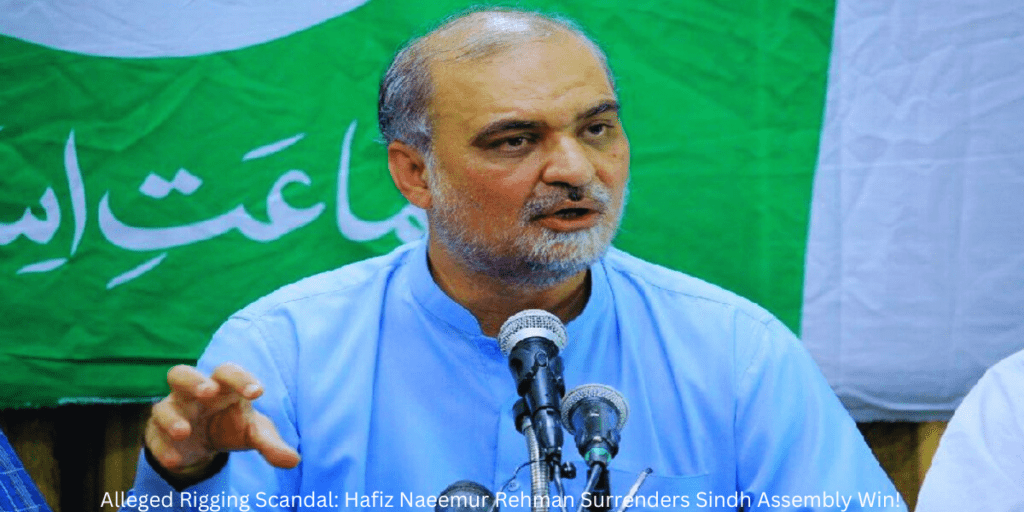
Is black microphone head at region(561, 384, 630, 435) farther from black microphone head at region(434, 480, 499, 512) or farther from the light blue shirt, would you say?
the light blue shirt

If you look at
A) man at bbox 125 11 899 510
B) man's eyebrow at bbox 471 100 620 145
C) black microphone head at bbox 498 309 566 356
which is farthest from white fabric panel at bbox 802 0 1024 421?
black microphone head at bbox 498 309 566 356

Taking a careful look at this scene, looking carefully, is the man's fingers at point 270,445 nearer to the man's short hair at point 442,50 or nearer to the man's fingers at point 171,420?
the man's fingers at point 171,420

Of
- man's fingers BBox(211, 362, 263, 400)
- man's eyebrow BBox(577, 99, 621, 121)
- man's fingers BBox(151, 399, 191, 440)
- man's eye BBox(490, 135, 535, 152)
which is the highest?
man's eyebrow BBox(577, 99, 621, 121)

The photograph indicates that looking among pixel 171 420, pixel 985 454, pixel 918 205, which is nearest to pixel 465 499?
pixel 171 420

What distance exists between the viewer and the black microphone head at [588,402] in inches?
50.4

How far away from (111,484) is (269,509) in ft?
3.82

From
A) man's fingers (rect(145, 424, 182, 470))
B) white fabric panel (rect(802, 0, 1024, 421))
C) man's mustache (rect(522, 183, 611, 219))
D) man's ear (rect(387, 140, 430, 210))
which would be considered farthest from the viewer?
white fabric panel (rect(802, 0, 1024, 421))

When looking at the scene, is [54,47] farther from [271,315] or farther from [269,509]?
[269,509]

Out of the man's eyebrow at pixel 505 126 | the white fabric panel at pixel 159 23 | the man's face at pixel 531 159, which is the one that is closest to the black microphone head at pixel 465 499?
the man's face at pixel 531 159

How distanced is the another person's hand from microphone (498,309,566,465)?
0.31 m

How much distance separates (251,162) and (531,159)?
3.01 feet

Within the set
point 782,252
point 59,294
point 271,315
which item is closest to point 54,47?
point 59,294

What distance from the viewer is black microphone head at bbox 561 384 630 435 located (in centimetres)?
128

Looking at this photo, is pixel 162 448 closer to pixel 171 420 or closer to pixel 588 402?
pixel 171 420
